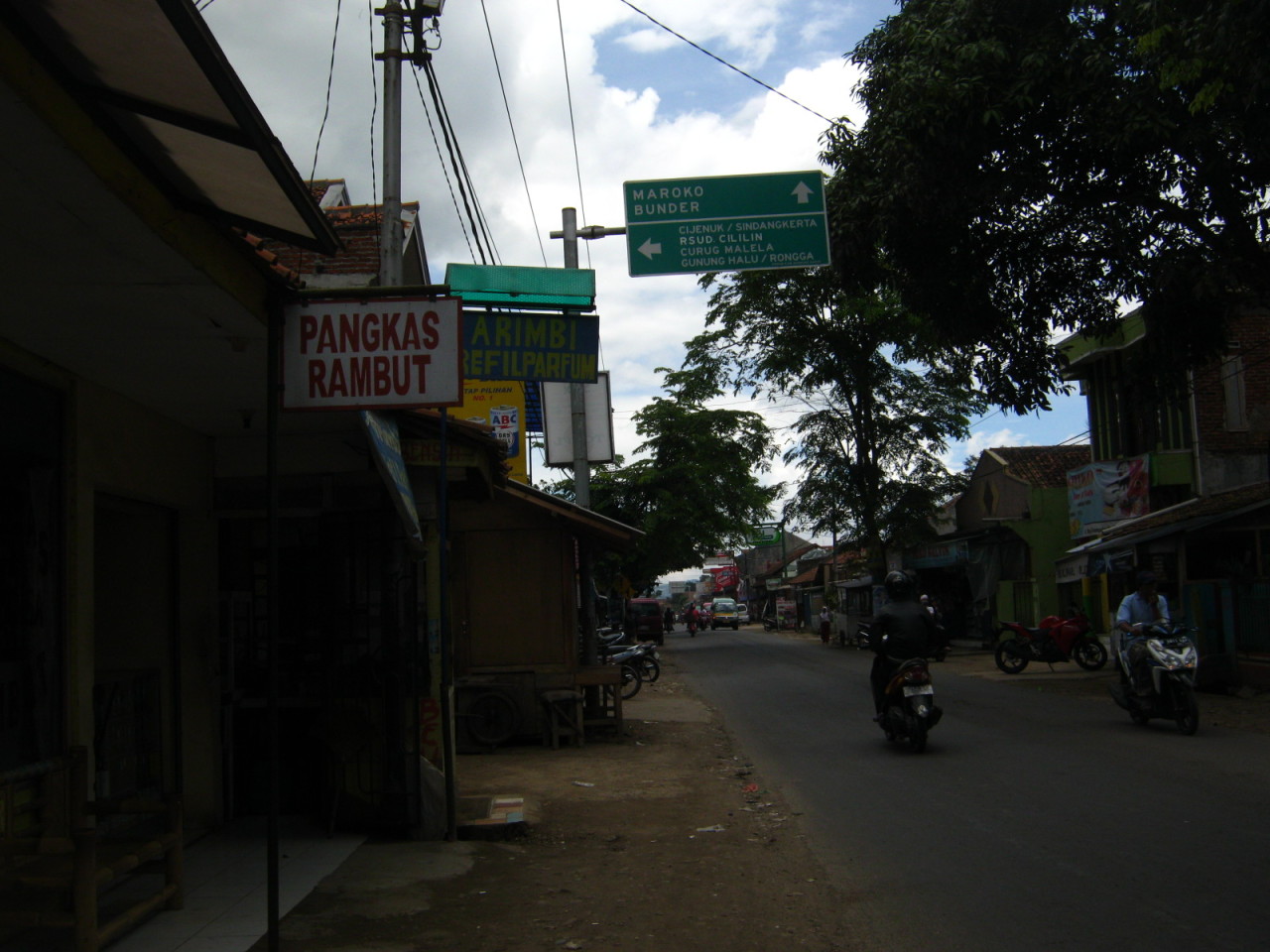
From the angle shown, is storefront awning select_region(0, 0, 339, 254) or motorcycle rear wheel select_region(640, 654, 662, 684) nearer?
storefront awning select_region(0, 0, 339, 254)

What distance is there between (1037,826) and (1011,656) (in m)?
13.9

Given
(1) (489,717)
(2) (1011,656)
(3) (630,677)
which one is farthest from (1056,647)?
(1) (489,717)

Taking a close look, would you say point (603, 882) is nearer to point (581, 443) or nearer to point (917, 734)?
point (917, 734)

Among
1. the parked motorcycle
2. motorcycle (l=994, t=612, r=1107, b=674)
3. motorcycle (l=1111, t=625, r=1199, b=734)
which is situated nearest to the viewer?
motorcycle (l=1111, t=625, r=1199, b=734)

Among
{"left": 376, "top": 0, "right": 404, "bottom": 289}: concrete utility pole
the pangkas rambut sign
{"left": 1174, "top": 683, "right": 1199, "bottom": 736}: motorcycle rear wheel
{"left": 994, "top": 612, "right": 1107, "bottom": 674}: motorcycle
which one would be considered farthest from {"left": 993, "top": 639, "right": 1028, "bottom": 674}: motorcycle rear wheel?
the pangkas rambut sign

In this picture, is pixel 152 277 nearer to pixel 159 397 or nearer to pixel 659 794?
pixel 159 397

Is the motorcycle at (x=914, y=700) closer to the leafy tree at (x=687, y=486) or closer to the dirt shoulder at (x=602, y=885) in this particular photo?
the dirt shoulder at (x=602, y=885)

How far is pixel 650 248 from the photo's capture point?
451 inches

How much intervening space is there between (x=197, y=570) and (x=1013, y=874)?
5811 millimetres

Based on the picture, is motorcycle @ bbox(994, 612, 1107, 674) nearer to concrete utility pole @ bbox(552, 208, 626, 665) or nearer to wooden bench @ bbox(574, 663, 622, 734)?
concrete utility pole @ bbox(552, 208, 626, 665)

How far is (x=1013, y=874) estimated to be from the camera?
6.19 meters

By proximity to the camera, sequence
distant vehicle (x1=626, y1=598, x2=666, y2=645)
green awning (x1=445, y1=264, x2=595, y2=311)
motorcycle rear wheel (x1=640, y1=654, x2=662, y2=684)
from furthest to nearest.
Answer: distant vehicle (x1=626, y1=598, x2=666, y2=645) → motorcycle rear wheel (x1=640, y1=654, x2=662, y2=684) → green awning (x1=445, y1=264, x2=595, y2=311)

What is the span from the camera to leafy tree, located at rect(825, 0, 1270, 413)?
11898 millimetres

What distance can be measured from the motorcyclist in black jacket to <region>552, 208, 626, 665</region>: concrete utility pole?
4.49 metres
